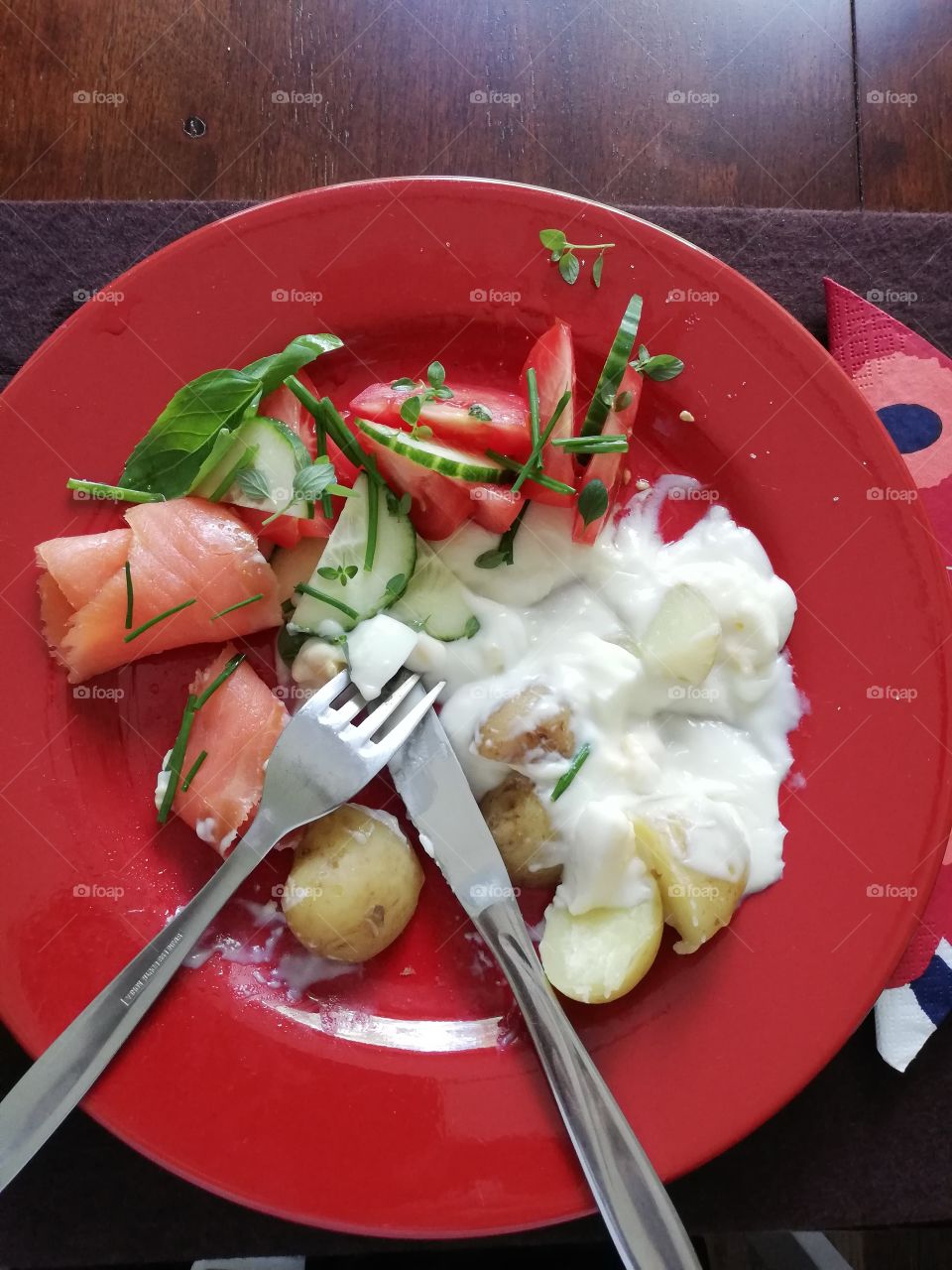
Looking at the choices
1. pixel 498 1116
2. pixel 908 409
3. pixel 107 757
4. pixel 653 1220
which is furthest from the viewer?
pixel 908 409

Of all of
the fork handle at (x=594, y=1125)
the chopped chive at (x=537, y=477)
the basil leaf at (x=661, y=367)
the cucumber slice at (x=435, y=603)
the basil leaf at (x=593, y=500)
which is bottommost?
the fork handle at (x=594, y=1125)

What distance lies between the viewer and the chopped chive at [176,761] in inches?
67.4

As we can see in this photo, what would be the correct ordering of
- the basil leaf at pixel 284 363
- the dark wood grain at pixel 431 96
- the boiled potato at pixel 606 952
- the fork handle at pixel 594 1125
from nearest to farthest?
the fork handle at pixel 594 1125 < the boiled potato at pixel 606 952 < the basil leaf at pixel 284 363 < the dark wood grain at pixel 431 96

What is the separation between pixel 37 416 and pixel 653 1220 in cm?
164

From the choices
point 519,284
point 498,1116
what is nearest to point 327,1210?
point 498,1116

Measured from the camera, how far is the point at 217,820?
1709 millimetres

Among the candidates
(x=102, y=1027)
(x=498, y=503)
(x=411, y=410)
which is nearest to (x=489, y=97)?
(x=411, y=410)

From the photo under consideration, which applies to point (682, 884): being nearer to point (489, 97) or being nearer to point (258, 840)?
point (258, 840)

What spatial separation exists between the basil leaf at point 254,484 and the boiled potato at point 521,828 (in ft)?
2.06

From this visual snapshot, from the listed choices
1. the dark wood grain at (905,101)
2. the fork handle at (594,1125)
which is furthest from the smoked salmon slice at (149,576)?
the dark wood grain at (905,101)

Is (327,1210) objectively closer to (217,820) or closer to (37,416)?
(217,820)

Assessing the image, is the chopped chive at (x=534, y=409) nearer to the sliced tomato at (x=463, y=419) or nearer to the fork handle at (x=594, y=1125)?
the sliced tomato at (x=463, y=419)

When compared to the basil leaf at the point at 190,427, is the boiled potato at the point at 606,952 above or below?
below

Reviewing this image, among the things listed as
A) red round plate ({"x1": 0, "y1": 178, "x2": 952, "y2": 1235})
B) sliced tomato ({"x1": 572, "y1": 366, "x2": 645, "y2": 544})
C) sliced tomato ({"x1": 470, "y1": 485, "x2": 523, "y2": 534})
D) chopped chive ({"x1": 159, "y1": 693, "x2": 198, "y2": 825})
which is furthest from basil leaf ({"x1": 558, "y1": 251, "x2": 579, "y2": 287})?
chopped chive ({"x1": 159, "y1": 693, "x2": 198, "y2": 825})
